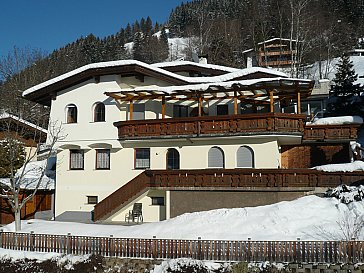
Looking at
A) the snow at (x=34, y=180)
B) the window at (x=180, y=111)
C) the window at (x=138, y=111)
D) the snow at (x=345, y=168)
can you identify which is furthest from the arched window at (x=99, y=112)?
the snow at (x=345, y=168)

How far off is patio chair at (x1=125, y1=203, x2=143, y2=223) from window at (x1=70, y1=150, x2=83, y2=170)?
508cm

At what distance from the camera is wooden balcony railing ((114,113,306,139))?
814 inches

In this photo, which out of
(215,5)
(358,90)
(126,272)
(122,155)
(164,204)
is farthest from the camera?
(215,5)

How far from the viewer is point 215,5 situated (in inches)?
4360

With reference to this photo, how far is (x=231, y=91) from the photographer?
22.5m

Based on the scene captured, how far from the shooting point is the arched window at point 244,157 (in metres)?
22.2

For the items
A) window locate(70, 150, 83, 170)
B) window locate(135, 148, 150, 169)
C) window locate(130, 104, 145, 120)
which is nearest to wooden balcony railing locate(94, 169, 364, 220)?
window locate(135, 148, 150, 169)

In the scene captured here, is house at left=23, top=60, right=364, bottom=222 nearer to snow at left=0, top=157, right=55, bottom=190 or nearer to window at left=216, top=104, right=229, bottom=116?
window at left=216, top=104, right=229, bottom=116

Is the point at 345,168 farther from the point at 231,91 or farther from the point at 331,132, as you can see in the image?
the point at 231,91

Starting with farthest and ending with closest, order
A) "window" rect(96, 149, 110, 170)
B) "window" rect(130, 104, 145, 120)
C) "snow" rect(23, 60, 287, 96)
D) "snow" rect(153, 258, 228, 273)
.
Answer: "window" rect(130, 104, 145, 120), "window" rect(96, 149, 110, 170), "snow" rect(23, 60, 287, 96), "snow" rect(153, 258, 228, 273)

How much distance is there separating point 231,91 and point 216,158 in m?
4.07

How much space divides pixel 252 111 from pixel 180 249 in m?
13.6

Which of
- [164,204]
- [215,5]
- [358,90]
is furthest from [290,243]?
[215,5]

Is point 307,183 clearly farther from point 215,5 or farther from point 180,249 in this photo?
point 215,5
